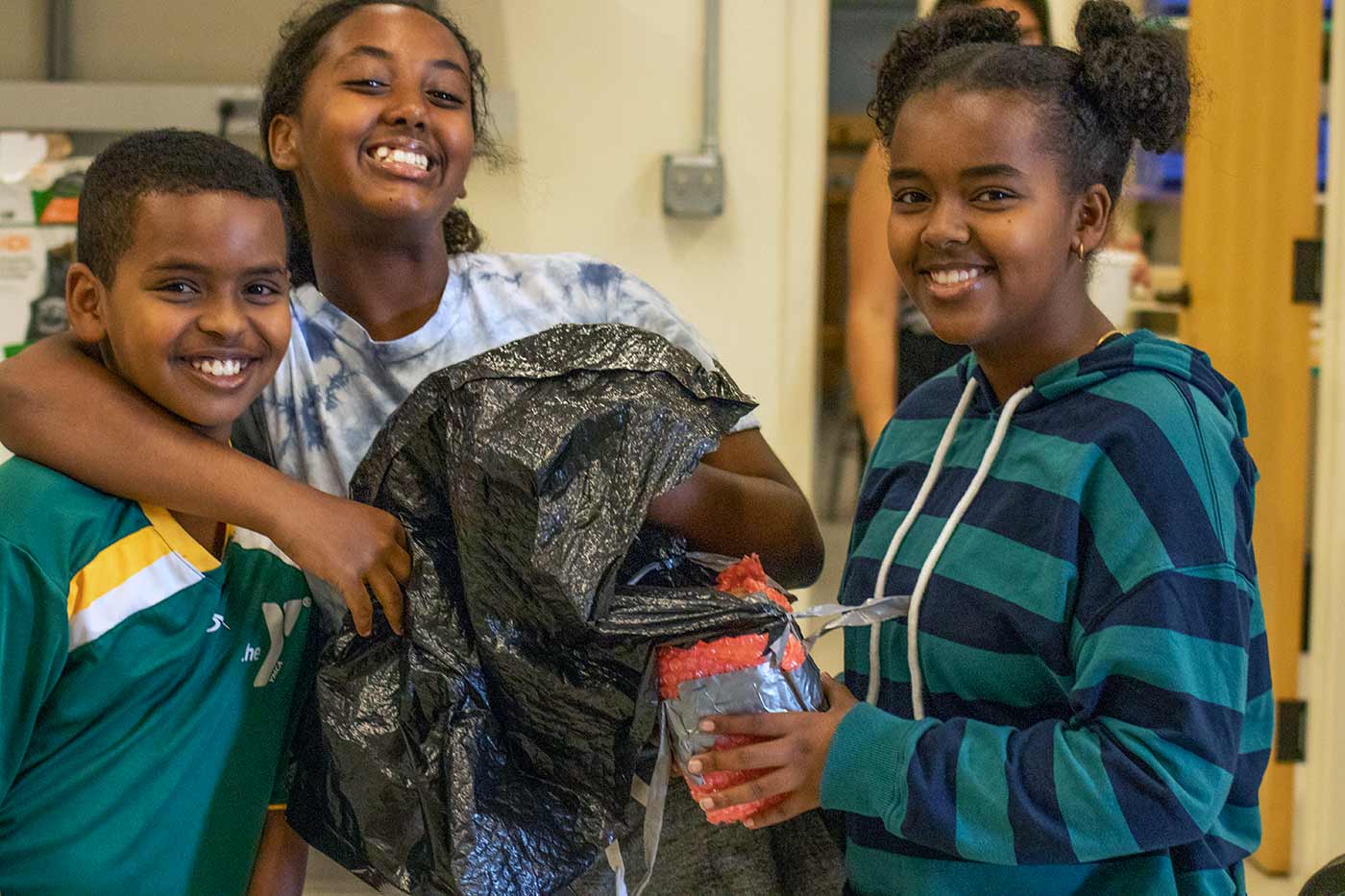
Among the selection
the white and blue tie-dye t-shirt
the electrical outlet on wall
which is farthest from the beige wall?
the white and blue tie-dye t-shirt

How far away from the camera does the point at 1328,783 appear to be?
8.23 ft

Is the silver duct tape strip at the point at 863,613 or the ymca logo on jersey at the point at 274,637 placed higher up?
the silver duct tape strip at the point at 863,613

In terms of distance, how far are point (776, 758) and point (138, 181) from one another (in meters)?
0.66

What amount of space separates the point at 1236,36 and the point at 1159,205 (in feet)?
7.75

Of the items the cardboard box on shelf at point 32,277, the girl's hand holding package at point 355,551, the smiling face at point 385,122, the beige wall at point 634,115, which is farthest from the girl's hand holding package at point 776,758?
the cardboard box on shelf at point 32,277

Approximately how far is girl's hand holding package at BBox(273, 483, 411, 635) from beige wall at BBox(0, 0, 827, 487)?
67.0 inches

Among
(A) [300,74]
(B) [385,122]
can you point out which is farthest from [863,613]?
(A) [300,74]

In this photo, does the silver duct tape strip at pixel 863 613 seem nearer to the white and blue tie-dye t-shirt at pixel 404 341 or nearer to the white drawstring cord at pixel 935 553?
the white drawstring cord at pixel 935 553

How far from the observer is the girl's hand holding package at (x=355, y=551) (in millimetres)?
963

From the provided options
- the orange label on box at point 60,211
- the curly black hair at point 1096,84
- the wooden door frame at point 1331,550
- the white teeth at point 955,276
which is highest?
the curly black hair at point 1096,84

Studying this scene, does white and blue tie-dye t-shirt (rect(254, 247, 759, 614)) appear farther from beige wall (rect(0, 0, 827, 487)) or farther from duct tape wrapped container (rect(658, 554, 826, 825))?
beige wall (rect(0, 0, 827, 487))

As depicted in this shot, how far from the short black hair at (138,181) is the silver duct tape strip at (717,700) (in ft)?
1.77

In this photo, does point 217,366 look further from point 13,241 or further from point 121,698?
point 13,241

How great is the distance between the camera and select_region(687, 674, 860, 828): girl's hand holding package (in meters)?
0.91
